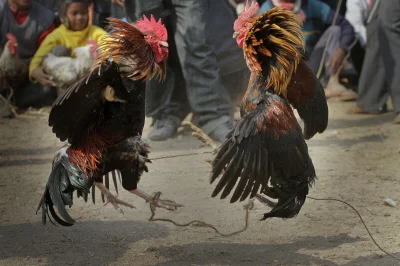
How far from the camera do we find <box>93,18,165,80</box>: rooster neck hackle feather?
405cm

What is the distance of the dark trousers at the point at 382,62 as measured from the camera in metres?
7.45

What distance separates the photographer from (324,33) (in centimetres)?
877

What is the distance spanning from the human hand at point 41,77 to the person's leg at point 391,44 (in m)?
3.58

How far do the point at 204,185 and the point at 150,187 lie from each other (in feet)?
1.32

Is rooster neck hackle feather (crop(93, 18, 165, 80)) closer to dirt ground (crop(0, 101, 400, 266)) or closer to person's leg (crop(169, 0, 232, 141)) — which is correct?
dirt ground (crop(0, 101, 400, 266))

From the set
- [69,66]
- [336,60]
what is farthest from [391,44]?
[69,66]

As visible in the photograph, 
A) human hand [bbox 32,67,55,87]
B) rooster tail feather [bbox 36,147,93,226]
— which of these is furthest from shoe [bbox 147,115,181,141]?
rooster tail feather [bbox 36,147,93,226]

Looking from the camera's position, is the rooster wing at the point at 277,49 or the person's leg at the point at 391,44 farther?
the person's leg at the point at 391,44

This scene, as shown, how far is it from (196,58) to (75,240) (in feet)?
8.77

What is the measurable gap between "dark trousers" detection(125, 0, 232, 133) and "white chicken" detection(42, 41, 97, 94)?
137 centimetres

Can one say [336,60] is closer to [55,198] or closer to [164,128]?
[164,128]

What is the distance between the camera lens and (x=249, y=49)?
3.85 metres

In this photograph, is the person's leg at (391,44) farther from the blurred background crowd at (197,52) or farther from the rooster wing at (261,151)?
the rooster wing at (261,151)

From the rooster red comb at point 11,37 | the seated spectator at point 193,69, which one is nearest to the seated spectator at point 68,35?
the rooster red comb at point 11,37
